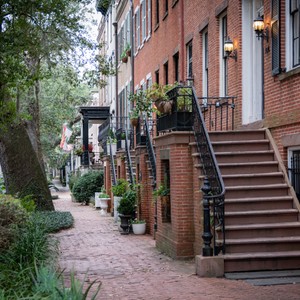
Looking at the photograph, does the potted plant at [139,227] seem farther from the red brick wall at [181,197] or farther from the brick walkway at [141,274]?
the red brick wall at [181,197]

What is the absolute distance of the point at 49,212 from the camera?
80.4ft

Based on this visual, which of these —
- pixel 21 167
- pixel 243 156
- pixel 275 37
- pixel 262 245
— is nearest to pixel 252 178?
pixel 243 156

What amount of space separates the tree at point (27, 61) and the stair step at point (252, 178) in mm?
4212

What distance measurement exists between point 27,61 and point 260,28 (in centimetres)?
879

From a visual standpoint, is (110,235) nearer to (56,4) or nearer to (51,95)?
(56,4)

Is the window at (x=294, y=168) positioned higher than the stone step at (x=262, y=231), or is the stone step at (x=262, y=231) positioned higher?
the window at (x=294, y=168)

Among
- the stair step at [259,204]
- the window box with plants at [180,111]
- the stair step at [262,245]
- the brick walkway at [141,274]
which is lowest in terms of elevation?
the brick walkway at [141,274]

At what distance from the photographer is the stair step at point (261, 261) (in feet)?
34.0

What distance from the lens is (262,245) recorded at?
10.6 metres

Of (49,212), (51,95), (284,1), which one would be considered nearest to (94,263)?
(284,1)

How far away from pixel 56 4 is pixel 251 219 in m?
5.77

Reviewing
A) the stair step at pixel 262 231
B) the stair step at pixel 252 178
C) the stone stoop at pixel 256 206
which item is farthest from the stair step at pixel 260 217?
the stair step at pixel 252 178

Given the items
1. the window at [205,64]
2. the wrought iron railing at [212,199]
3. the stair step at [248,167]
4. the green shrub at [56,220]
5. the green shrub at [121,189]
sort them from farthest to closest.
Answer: the green shrub at [121,189] → the green shrub at [56,220] → the window at [205,64] → the stair step at [248,167] → the wrought iron railing at [212,199]

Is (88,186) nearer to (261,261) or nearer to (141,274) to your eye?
(141,274)
